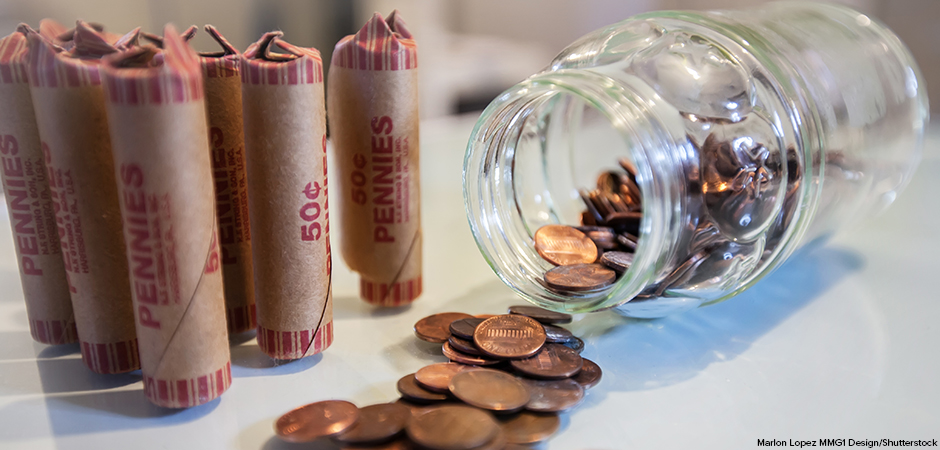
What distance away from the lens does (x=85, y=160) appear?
74 cm

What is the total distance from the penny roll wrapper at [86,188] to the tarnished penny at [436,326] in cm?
37

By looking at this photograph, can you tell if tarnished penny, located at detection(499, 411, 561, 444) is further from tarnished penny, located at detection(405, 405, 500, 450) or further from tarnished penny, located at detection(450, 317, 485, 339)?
tarnished penny, located at detection(450, 317, 485, 339)

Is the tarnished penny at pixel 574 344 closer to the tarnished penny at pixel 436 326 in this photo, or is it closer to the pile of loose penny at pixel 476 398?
the pile of loose penny at pixel 476 398

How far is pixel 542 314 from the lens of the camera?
3.23 feet

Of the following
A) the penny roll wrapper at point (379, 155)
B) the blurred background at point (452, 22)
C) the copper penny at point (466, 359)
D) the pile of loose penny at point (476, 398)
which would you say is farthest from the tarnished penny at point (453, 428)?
the blurred background at point (452, 22)

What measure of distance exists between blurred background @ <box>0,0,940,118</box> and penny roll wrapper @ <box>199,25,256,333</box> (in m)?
0.78

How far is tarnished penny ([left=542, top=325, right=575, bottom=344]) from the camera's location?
0.89m

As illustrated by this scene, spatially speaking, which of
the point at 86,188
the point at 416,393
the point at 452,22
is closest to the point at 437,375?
the point at 416,393

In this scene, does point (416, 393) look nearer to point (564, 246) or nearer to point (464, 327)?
point (464, 327)

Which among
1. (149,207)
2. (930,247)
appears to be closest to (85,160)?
(149,207)

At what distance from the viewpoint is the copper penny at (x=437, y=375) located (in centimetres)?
79

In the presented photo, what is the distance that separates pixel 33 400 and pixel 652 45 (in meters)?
0.95

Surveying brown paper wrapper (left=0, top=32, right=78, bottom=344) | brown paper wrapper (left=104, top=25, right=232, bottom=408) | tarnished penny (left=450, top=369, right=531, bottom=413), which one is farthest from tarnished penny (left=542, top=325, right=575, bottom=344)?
brown paper wrapper (left=0, top=32, right=78, bottom=344)

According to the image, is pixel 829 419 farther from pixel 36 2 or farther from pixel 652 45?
pixel 36 2
